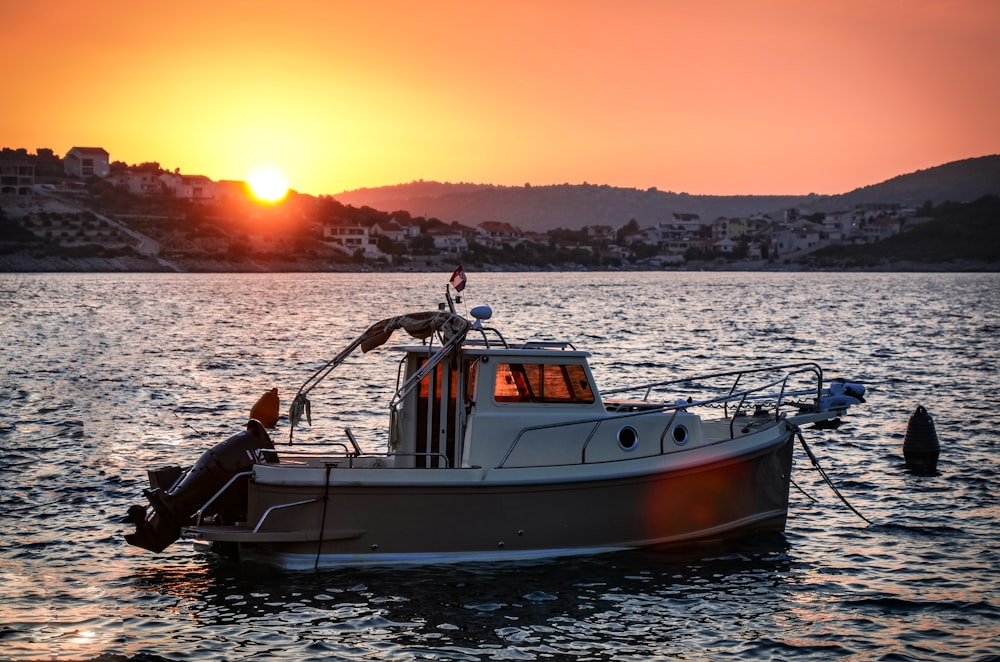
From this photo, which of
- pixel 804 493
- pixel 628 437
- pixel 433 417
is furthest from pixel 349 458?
pixel 804 493

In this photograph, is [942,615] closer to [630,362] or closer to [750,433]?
[750,433]

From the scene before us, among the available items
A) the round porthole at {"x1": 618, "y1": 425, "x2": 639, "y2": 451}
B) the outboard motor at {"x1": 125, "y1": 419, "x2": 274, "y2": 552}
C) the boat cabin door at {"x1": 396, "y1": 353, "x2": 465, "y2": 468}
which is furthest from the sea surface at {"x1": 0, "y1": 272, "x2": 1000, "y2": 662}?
the boat cabin door at {"x1": 396, "y1": 353, "x2": 465, "y2": 468}

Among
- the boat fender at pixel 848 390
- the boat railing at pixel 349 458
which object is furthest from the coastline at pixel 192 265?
the boat fender at pixel 848 390

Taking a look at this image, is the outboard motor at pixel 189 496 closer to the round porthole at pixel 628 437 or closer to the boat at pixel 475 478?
the boat at pixel 475 478

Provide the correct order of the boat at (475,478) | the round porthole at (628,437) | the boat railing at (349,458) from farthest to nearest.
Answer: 1. the round porthole at (628,437)
2. the boat railing at (349,458)
3. the boat at (475,478)

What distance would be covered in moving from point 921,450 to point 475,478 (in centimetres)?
989

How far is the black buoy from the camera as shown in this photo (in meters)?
19.6

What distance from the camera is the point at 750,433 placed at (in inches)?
575

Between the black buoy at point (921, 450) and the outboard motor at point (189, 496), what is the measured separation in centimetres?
1141

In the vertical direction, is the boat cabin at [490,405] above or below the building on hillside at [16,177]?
below

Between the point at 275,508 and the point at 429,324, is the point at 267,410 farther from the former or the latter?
the point at 429,324

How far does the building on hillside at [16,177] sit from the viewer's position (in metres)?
188

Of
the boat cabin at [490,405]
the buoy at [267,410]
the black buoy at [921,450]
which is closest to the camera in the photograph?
the boat cabin at [490,405]

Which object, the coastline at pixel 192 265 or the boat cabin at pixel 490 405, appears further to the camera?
the coastline at pixel 192 265
